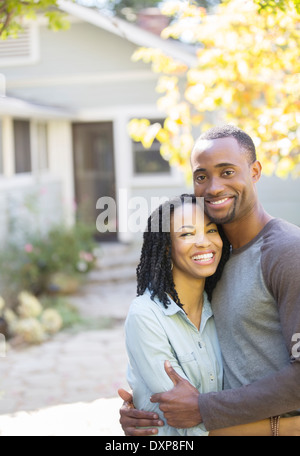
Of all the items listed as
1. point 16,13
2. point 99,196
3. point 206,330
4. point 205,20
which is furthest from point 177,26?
point 99,196

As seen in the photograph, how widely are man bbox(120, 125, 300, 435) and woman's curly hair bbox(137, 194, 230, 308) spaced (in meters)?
0.06

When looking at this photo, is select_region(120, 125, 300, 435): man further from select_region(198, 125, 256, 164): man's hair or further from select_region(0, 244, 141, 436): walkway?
select_region(0, 244, 141, 436): walkway

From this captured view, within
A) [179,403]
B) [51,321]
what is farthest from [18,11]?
[51,321]

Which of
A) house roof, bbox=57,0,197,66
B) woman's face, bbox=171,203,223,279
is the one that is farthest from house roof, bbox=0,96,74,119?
woman's face, bbox=171,203,223,279

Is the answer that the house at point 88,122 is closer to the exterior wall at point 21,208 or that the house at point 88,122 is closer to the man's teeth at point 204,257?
the exterior wall at point 21,208

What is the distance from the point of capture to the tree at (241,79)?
14.7ft

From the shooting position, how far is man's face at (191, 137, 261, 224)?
7.49 feet

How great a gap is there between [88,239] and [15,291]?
229 centimetres

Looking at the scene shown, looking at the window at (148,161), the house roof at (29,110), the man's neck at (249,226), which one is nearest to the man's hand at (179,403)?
the man's neck at (249,226)

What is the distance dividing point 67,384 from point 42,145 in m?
7.47

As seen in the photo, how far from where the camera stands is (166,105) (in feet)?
18.3

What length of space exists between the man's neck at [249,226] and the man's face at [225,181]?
0.02 metres

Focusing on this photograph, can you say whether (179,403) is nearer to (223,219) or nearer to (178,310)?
(178,310)
